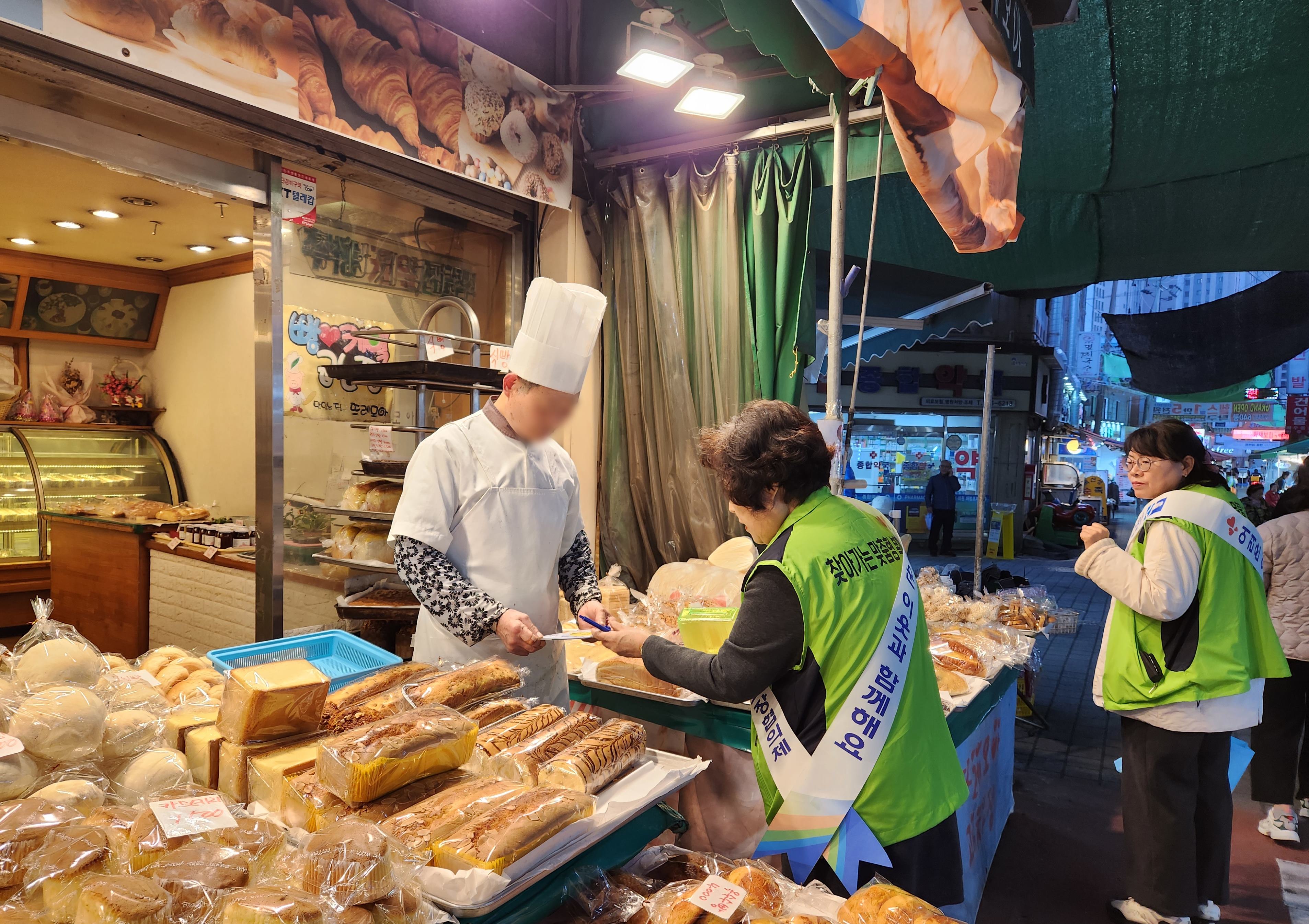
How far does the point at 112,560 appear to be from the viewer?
5.33 meters

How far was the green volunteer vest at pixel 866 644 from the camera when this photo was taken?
1.73 m

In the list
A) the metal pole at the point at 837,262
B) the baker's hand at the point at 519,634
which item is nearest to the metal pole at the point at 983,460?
the metal pole at the point at 837,262

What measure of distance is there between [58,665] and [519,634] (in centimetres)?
99

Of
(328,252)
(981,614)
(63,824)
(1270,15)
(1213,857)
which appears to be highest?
(1270,15)

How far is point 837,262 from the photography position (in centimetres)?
288

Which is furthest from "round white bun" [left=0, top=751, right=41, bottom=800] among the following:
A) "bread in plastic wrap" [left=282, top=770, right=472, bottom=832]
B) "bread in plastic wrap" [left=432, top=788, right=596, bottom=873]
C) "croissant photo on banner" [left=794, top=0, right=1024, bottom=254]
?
"croissant photo on banner" [left=794, top=0, right=1024, bottom=254]

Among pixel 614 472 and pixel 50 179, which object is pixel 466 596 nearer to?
pixel 614 472

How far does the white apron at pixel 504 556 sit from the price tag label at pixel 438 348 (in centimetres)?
190

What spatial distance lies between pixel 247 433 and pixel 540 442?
4563mm

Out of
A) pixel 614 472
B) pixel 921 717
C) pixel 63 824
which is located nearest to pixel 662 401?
pixel 614 472

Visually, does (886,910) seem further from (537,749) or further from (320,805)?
(320,805)

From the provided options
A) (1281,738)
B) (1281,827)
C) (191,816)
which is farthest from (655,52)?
(1281,827)

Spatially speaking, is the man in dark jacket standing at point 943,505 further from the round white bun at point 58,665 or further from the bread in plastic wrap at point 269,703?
the round white bun at point 58,665

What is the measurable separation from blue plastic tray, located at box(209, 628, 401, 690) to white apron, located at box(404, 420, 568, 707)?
34cm
